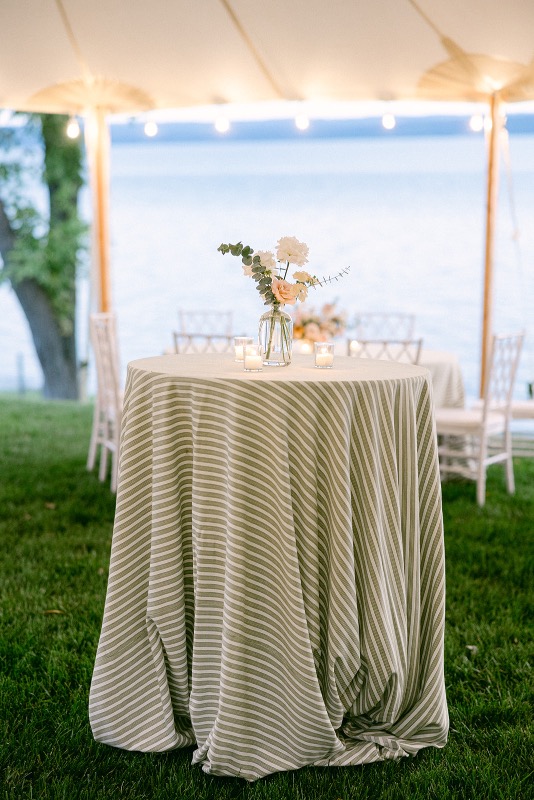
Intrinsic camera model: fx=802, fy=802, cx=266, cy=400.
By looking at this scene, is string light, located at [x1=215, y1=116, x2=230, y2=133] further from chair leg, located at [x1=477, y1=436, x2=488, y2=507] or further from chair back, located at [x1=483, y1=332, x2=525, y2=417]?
chair leg, located at [x1=477, y1=436, x2=488, y2=507]

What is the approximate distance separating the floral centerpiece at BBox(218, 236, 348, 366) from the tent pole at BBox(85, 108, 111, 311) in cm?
394

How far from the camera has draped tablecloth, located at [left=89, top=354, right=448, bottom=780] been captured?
6.56 ft

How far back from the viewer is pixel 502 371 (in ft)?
15.4

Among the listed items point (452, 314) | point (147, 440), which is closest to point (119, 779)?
point (147, 440)

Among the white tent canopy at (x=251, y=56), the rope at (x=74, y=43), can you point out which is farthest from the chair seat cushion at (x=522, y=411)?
the rope at (x=74, y=43)

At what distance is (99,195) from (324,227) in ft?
36.2

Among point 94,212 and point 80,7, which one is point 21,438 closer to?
point 94,212

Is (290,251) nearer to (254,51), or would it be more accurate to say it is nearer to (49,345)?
(254,51)

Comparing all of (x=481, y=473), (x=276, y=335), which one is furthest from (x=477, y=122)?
(x=276, y=335)

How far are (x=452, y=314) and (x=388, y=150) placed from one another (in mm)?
4441

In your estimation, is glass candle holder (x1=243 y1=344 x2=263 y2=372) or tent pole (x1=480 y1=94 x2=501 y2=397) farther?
tent pole (x1=480 y1=94 x2=501 y2=397)

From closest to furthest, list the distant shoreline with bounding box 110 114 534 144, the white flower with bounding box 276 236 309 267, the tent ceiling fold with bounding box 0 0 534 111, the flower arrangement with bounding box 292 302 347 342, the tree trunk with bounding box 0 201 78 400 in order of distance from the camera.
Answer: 1. the white flower with bounding box 276 236 309 267
2. the flower arrangement with bounding box 292 302 347 342
3. the tent ceiling fold with bounding box 0 0 534 111
4. the tree trunk with bounding box 0 201 78 400
5. the distant shoreline with bounding box 110 114 534 144

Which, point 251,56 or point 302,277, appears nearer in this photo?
point 302,277

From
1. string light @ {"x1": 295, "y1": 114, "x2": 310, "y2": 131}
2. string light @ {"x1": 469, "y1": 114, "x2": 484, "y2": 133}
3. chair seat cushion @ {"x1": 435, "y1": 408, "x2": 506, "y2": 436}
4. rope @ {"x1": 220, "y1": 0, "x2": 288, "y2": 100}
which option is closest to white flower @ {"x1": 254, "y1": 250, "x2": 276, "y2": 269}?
chair seat cushion @ {"x1": 435, "y1": 408, "x2": 506, "y2": 436}
